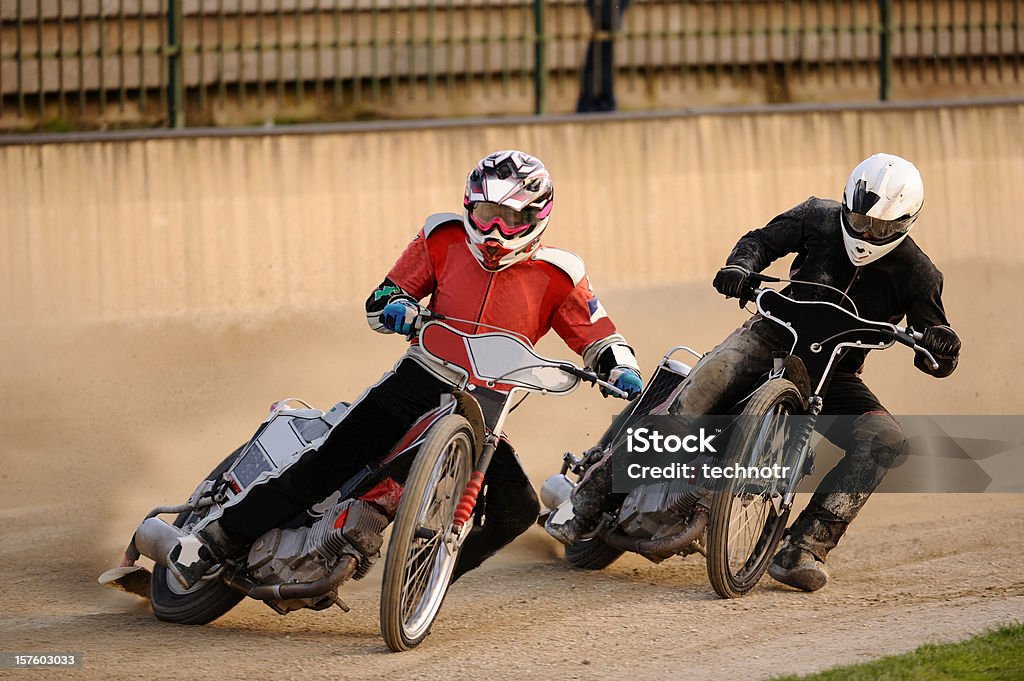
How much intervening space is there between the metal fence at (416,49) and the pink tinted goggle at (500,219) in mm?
6622

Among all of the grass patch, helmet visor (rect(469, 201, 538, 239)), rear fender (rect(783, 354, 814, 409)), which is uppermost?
helmet visor (rect(469, 201, 538, 239))

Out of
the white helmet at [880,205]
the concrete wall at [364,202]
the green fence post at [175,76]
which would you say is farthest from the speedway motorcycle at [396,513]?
the green fence post at [175,76]

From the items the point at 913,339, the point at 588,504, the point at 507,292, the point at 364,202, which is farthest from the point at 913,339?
the point at 364,202

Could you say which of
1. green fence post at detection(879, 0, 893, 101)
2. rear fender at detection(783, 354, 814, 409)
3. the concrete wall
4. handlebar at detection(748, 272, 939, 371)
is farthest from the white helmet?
green fence post at detection(879, 0, 893, 101)

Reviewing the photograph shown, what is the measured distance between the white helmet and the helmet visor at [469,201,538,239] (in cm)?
171

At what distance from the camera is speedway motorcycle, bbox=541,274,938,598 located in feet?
22.8

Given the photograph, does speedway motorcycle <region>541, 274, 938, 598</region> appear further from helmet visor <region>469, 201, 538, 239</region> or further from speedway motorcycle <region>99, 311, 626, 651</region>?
helmet visor <region>469, 201, 538, 239</region>

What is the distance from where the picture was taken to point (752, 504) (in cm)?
A: 722

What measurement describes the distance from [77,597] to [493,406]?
245 cm

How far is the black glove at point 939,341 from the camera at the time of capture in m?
7.11

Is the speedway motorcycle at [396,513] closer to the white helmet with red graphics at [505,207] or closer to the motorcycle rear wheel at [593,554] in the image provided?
the white helmet with red graphics at [505,207]

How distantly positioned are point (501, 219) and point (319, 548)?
1654 millimetres

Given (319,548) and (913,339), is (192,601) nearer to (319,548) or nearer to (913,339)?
(319,548)

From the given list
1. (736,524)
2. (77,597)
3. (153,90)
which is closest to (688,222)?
(153,90)
